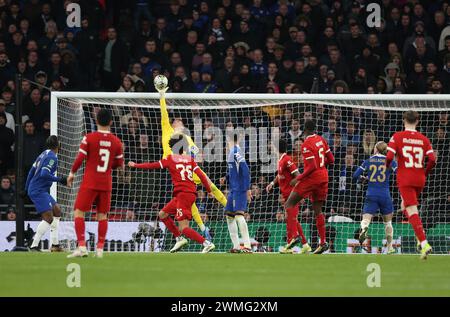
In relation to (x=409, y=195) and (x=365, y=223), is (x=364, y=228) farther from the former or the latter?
(x=409, y=195)

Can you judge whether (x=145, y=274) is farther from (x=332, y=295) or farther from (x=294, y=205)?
(x=294, y=205)

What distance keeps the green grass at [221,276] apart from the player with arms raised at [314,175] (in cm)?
174

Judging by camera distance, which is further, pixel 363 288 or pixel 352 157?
pixel 352 157

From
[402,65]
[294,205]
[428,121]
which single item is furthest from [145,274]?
[402,65]

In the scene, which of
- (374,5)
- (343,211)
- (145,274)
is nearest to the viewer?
(145,274)

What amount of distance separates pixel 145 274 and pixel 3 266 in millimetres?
→ 2151

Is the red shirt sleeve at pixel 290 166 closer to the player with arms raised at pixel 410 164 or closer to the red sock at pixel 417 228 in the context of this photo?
the player with arms raised at pixel 410 164

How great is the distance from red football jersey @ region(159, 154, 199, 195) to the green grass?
179 centimetres

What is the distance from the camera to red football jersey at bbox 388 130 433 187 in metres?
14.8

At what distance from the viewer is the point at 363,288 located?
425 inches

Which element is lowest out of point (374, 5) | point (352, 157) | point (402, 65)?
point (352, 157)

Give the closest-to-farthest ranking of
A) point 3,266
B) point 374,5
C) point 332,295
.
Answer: point 332,295
point 3,266
point 374,5

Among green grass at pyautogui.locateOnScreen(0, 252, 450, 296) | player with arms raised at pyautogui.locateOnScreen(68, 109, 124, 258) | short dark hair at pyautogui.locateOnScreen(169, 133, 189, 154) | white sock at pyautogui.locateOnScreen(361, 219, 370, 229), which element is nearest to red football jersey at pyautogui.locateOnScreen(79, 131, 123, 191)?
player with arms raised at pyautogui.locateOnScreen(68, 109, 124, 258)

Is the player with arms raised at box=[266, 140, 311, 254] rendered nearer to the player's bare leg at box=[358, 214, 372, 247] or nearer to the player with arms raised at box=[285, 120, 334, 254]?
the player with arms raised at box=[285, 120, 334, 254]
